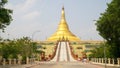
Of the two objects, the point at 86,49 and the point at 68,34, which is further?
the point at 68,34

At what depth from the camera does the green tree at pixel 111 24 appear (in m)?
48.5

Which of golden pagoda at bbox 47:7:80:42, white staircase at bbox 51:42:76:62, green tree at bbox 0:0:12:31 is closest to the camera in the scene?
green tree at bbox 0:0:12:31

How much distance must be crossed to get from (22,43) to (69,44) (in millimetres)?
56906

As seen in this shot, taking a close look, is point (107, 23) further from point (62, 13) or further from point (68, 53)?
point (62, 13)

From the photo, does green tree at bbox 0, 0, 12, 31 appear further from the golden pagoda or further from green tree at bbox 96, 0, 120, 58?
the golden pagoda

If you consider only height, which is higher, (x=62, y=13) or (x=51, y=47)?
(x=62, y=13)

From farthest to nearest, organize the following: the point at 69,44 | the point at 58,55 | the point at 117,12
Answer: the point at 69,44 < the point at 58,55 < the point at 117,12

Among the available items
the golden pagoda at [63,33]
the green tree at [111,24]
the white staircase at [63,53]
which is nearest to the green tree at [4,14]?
the green tree at [111,24]

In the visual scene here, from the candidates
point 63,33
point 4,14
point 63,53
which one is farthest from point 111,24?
point 63,33

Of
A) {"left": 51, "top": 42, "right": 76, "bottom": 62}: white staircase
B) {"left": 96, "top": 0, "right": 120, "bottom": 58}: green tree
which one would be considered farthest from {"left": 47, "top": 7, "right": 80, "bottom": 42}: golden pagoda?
{"left": 96, "top": 0, "right": 120, "bottom": 58}: green tree

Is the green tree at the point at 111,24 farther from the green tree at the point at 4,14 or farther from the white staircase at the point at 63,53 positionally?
the white staircase at the point at 63,53

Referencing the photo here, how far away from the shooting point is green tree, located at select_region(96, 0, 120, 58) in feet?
159

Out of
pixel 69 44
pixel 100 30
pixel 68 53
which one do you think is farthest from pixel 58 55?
pixel 100 30

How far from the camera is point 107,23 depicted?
2195 inches
